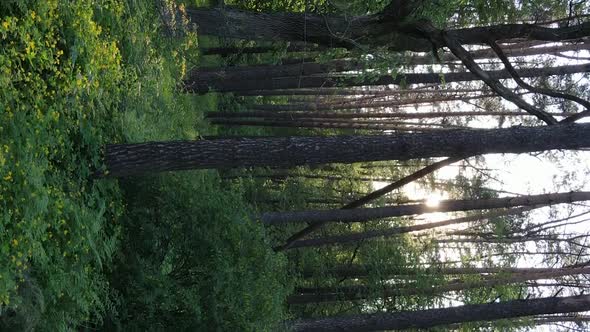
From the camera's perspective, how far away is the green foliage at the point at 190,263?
9.97 m

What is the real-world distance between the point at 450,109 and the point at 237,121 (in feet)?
24.0

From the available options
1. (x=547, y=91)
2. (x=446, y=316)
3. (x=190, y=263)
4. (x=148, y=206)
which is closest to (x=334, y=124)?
(x=446, y=316)

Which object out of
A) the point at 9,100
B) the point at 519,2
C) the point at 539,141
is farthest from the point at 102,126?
the point at 519,2

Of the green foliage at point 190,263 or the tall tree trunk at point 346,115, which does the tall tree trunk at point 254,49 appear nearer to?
the tall tree trunk at point 346,115

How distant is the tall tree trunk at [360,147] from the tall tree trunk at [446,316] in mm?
4605

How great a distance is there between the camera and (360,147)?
7.31m

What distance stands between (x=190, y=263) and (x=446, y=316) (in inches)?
182

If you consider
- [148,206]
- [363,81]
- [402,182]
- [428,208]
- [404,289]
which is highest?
[363,81]

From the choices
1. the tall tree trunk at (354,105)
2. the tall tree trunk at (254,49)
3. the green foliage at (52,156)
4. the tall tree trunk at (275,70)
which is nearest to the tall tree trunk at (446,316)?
the tall tree trunk at (275,70)

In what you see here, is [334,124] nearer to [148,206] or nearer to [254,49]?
[254,49]

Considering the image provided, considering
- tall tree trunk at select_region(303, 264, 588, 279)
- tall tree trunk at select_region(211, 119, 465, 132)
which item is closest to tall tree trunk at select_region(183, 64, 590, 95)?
tall tree trunk at select_region(303, 264, 588, 279)

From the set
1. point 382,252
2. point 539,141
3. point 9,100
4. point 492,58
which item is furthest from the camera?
point 382,252

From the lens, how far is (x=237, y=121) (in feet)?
71.1

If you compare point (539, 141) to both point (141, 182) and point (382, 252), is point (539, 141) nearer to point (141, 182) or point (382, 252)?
point (141, 182)
